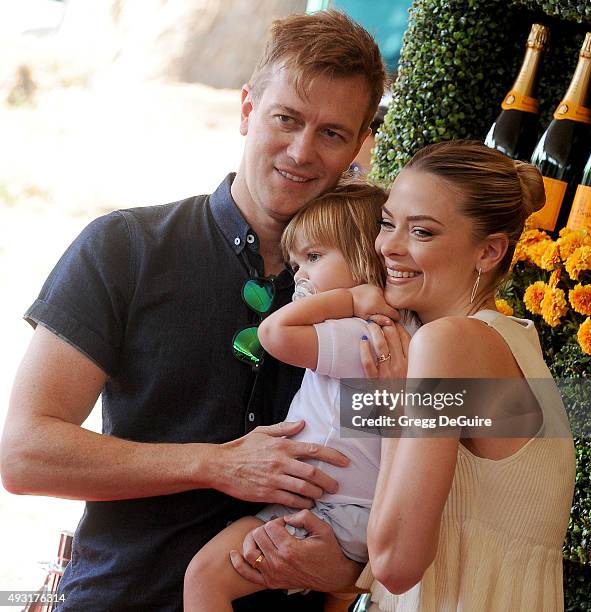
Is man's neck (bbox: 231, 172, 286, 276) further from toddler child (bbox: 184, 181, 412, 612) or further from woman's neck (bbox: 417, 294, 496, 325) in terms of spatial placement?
woman's neck (bbox: 417, 294, 496, 325)

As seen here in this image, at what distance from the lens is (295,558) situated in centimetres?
153

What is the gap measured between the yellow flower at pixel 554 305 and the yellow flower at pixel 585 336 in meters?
0.11

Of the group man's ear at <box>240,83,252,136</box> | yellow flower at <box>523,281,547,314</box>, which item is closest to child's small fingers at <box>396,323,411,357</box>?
man's ear at <box>240,83,252,136</box>

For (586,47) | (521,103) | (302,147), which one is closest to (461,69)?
(521,103)

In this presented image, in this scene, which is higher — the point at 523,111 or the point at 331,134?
the point at 523,111

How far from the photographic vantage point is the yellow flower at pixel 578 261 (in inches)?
86.9

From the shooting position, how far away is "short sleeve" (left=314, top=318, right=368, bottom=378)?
5.13 ft

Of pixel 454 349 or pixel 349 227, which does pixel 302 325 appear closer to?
pixel 349 227

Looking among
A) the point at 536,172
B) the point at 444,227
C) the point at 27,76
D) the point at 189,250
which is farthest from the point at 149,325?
the point at 27,76

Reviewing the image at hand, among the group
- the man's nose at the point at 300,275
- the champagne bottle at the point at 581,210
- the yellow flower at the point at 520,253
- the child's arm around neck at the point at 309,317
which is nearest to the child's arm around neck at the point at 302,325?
the child's arm around neck at the point at 309,317

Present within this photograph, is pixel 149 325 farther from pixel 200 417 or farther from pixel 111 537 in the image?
pixel 111 537

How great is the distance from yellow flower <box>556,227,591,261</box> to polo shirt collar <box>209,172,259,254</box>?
2.73 ft

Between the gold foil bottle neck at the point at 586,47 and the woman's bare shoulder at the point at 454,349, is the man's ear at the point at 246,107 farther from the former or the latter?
the gold foil bottle neck at the point at 586,47

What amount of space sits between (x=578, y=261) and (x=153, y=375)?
1.08 m
